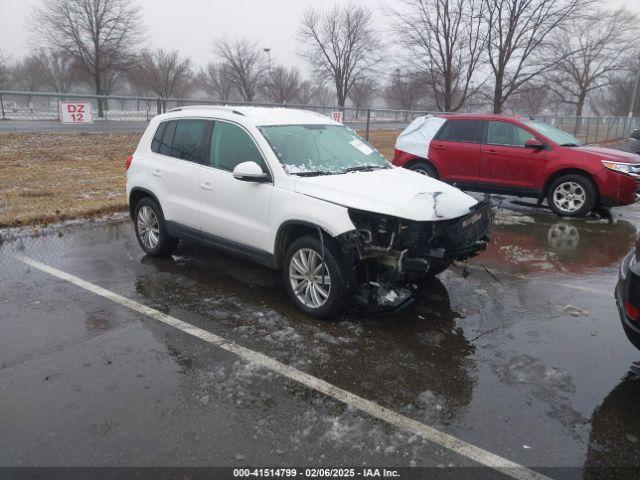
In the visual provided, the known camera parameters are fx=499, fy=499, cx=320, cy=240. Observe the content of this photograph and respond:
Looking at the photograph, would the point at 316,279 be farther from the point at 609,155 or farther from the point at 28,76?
the point at 28,76

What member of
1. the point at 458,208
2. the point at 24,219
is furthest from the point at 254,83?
the point at 458,208

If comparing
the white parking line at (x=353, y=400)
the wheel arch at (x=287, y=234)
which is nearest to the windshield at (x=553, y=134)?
the wheel arch at (x=287, y=234)

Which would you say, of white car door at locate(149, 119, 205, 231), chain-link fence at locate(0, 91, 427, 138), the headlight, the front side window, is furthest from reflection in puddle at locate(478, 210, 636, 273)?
chain-link fence at locate(0, 91, 427, 138)

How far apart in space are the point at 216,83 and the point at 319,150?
59108 mm

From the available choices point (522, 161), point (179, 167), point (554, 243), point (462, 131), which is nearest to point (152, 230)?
point (179, 167)

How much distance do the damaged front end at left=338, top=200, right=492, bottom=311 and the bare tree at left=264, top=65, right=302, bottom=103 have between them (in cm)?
5166

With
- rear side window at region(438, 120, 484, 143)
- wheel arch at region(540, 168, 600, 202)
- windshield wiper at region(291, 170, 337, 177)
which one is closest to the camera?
windshield wiper at region(291, 170, 337, 177)

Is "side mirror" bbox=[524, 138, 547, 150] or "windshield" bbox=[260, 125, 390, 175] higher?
"side mirror" bbox=[524, 138, 547, 150]

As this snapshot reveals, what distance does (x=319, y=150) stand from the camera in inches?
203

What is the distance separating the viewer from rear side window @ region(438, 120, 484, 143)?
375 inches

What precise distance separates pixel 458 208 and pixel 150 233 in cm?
373

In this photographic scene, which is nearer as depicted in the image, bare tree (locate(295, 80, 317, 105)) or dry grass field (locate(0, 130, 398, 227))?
dry grass field (locate(0, 130, 398, 227))

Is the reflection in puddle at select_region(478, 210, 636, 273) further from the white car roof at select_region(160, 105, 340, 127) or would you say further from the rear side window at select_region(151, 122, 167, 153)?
the rear side window at select_region(151, 122, 167, 153)

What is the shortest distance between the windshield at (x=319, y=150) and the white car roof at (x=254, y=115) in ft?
0.30
